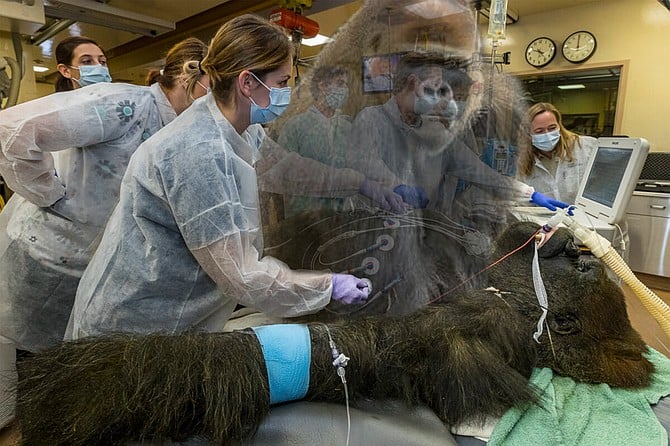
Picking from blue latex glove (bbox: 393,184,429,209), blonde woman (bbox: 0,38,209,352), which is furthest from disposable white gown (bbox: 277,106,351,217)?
blonde woman (bbox: 0,38,209,352)

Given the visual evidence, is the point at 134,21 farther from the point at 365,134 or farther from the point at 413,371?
the point at 413,371

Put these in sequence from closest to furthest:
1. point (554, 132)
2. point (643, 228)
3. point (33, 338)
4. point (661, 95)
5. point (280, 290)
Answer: point (280, 290) → point (33, 338) → point (554, 132) → point (643, 228) → point (661, 95)

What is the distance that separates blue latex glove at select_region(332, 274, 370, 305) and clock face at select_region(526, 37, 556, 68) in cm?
137

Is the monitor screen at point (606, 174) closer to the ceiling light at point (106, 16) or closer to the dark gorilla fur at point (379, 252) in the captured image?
the dark gorilla fur at point (379, 252)

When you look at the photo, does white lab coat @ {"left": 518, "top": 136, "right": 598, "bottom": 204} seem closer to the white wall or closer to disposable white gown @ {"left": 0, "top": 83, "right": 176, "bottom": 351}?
the white wall

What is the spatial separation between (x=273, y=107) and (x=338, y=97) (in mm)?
143

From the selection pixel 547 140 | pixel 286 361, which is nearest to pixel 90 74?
pixel 286 361

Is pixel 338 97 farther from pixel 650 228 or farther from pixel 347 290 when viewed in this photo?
pixel 650 228

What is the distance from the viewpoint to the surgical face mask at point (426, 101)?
33.2 inches

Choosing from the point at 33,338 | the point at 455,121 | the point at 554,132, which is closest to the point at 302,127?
the point at 455,121

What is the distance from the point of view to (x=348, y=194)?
0.88 m

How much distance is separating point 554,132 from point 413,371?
1728 millimetres

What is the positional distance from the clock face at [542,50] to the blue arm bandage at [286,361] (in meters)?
1.57

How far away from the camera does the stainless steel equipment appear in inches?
126
